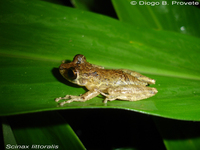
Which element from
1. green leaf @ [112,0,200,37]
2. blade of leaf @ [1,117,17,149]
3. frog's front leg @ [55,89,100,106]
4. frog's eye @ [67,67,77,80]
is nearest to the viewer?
blade of leaf @ [1,117,17,149]

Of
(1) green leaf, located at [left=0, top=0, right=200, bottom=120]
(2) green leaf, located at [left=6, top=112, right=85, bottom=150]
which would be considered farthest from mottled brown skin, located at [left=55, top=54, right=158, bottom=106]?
(2) green leaf, located at [left=6, top=112, right=85, bottom=150]

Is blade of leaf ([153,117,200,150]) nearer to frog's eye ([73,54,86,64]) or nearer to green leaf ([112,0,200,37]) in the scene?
frog's eye ([73,54,86,64])

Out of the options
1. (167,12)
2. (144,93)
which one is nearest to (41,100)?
(144,93)

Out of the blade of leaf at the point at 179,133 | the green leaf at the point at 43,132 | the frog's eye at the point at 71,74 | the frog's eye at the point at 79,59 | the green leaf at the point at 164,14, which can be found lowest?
the blade of leaf at the point at 179,133

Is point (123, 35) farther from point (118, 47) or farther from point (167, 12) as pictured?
point (167, 12)

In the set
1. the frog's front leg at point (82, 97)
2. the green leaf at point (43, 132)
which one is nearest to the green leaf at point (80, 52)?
the frog's front leg at point (82, 97)

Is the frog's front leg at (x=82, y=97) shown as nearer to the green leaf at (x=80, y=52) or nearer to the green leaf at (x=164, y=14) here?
the green leaf at (x=80, y=52)
